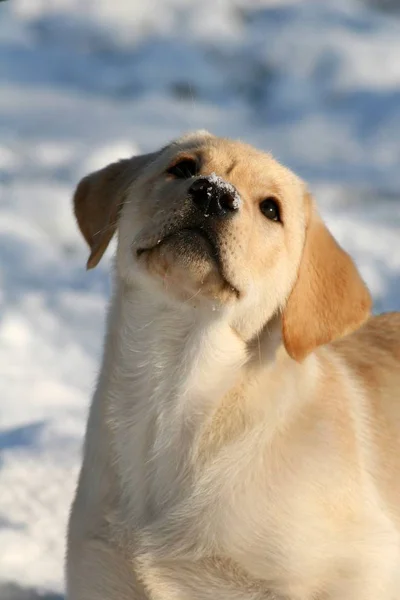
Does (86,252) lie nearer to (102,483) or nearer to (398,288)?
(398,288)

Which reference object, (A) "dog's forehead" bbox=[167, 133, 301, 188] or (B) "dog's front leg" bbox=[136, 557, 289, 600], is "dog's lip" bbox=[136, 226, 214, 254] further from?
(B) "dog's front leg" bbox=[136, 557, 289, 600]

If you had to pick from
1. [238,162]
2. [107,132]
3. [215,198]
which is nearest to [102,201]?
[238,162]

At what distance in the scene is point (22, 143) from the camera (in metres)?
6.56

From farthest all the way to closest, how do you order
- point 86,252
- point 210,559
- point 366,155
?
point 366,155 < point 86,252 < point 210,559

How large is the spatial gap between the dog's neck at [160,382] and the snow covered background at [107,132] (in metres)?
0.69

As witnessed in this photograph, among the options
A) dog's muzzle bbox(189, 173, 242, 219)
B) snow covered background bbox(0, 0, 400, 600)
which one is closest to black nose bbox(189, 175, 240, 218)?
dog's muzzle bbox(189, 173, 242, 219)

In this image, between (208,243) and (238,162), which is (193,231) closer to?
(208,243)

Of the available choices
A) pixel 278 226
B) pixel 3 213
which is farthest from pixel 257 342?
pixel 3 213

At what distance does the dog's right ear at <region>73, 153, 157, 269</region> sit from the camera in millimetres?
3000

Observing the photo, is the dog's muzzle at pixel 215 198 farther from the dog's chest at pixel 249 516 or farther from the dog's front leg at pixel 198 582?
the dog's front leg at pixel 198 582

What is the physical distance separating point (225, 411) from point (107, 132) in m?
3.98

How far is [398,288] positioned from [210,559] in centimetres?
263

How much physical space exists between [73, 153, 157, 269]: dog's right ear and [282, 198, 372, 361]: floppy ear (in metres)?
0.49

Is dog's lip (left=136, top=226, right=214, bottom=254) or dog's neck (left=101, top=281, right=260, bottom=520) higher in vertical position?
dog's lip (left=136, top=226, right=214, bottom=254)
